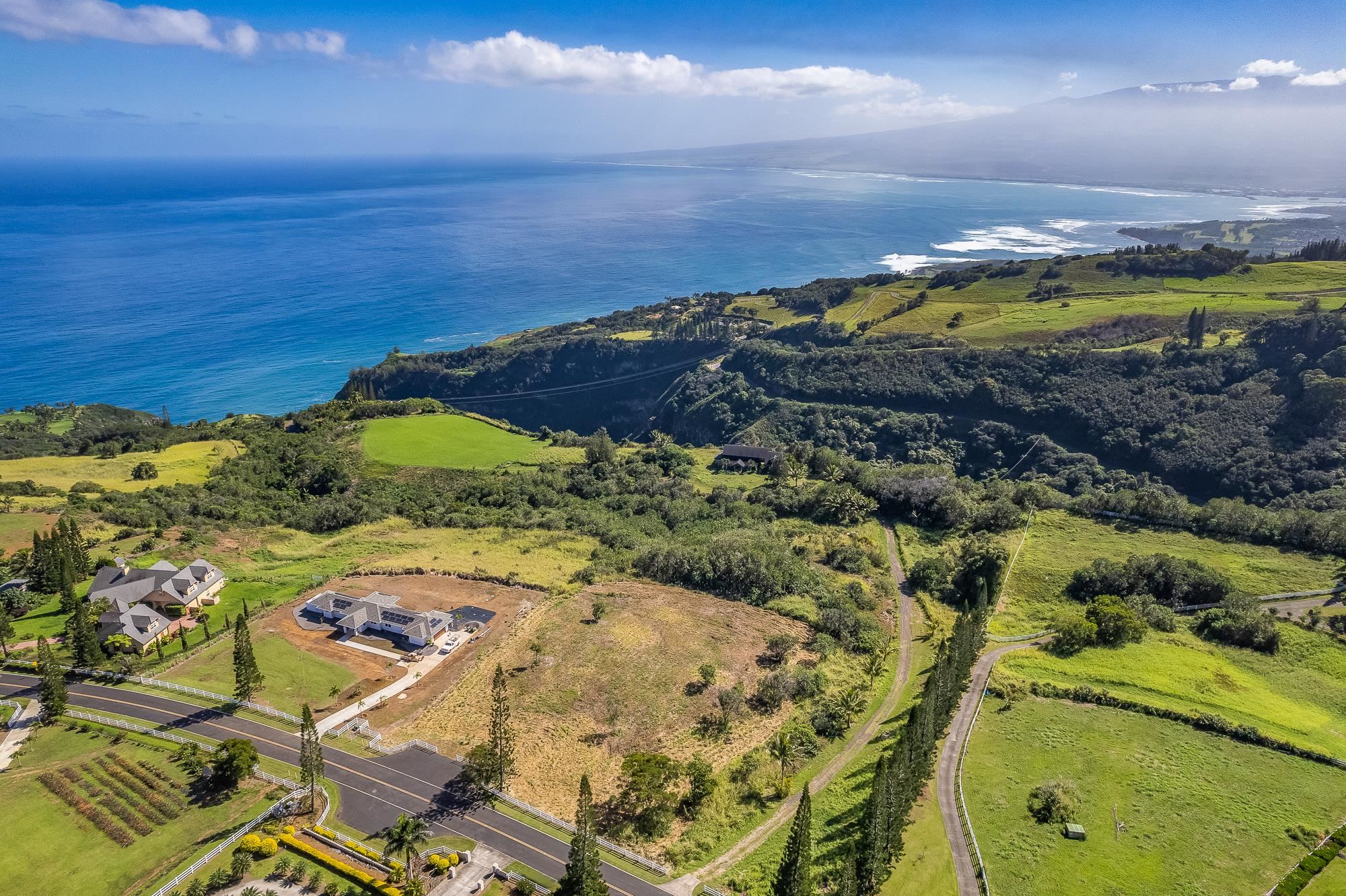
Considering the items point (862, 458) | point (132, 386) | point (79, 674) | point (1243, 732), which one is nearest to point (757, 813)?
point (1243, 732)

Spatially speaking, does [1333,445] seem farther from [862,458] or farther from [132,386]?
[132,386]

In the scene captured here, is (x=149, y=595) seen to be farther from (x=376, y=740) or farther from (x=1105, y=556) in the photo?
(x=1105, y=556)

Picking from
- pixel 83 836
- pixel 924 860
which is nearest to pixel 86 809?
pixel 83 836

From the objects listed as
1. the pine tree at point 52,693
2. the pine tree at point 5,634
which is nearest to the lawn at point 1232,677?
the pine tree at point 52,693

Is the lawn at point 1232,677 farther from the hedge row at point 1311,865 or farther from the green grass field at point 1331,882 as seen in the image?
the green grass field at point 1331,882

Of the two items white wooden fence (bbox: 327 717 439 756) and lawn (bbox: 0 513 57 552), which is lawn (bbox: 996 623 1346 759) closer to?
white wooden fence (bbox: 327 717 439 756)

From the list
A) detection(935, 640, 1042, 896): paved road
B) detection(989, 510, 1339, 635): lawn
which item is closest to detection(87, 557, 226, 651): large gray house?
detection(935, 640, 1042, 896): paved road
